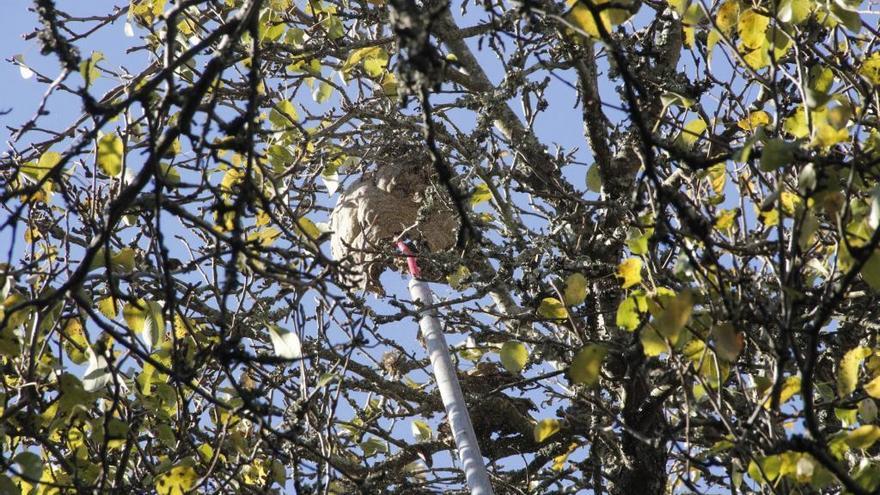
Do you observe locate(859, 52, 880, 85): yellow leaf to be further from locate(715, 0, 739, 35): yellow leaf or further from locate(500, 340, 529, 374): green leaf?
locate(500, 340, 529, 374): green leaf

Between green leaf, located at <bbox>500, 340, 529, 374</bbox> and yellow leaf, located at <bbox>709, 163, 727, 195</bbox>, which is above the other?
yellow leaf, located at <bbox>709, 163, 727, 195</bbox>

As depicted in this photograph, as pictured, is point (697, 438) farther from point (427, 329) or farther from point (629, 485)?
point (427, 329)

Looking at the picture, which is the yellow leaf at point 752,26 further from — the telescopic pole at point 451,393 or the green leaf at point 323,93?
the green leaf at point 323,93

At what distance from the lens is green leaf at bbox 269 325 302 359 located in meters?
2.29

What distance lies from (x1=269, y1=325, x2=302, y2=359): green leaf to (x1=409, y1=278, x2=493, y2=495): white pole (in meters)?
1.21

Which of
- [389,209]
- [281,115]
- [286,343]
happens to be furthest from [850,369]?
[389,209]

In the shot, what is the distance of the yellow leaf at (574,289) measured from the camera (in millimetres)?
2699

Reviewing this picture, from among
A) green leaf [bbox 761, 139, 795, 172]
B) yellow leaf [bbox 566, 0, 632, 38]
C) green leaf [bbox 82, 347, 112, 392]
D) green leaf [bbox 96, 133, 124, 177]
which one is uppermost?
green leaf [bbox 96, 133, 124, 177]

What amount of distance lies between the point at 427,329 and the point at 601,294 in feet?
2.30

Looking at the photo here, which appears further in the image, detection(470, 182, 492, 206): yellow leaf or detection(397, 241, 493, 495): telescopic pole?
detection(470, 182, 492, 206): yellow leaf

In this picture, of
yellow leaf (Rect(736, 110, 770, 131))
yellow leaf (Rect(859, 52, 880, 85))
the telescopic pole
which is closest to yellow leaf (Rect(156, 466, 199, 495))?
the telescopic pole

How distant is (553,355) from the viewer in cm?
351

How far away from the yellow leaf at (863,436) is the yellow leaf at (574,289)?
74 cm

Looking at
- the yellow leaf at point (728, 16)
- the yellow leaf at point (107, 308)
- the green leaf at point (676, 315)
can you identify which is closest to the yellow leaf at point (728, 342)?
the green leaf at point (676, 315)
